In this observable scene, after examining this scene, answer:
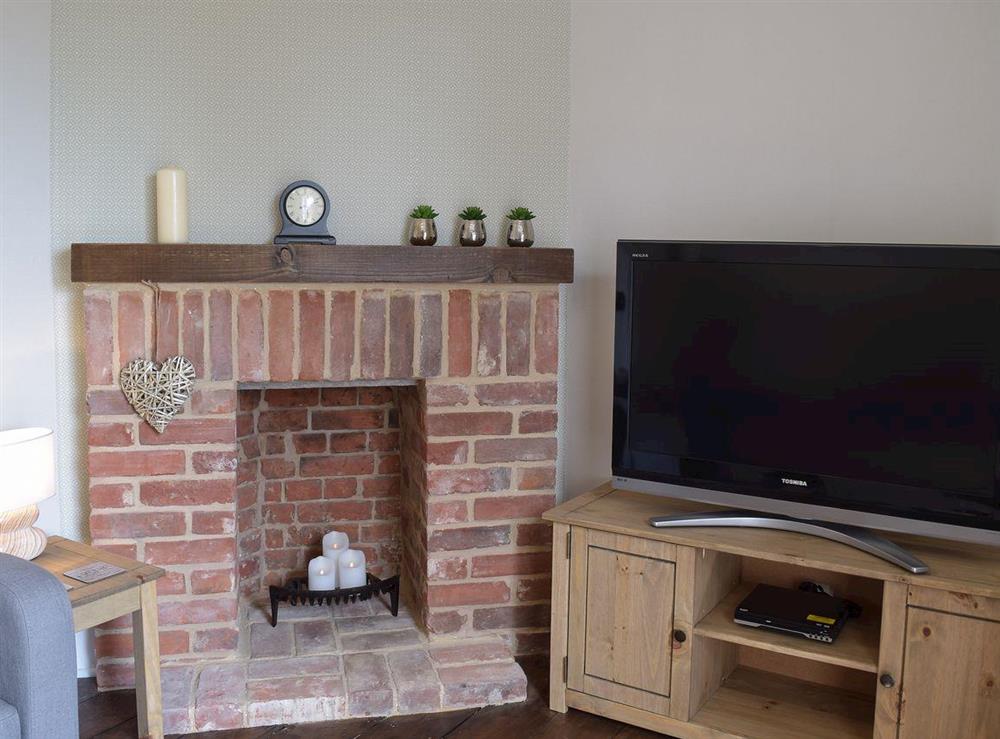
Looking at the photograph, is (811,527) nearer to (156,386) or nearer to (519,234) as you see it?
(519,234)

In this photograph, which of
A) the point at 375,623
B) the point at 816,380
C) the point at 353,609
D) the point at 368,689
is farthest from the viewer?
the point at 353,609

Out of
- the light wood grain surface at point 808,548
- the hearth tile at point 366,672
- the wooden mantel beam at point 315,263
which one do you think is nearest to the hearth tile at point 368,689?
the hearth tile at point 366,672

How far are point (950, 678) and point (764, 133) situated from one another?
1.45m

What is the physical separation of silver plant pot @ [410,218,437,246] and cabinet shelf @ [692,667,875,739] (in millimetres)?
1456

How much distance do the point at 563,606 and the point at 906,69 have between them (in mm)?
1616

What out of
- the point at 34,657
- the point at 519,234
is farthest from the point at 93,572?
the point at 519,234

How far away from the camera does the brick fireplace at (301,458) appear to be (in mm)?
2617

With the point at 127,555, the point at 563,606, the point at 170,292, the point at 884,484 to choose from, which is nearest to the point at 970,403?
the point at 884,484

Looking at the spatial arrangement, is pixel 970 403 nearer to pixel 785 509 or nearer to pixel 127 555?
pixel 785 509

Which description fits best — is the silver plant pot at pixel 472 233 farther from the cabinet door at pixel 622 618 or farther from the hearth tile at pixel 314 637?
the hearth tile at pixel 314 637

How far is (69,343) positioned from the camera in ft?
8.96

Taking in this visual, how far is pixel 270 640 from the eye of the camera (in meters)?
2.88

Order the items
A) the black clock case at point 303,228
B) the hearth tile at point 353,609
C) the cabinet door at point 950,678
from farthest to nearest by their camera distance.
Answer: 1. the hearth tile at point 353,609
2. the black clock case at point 303,228
3. the cabinet door at point 950,678

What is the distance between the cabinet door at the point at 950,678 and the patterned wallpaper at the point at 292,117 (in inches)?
61.1
